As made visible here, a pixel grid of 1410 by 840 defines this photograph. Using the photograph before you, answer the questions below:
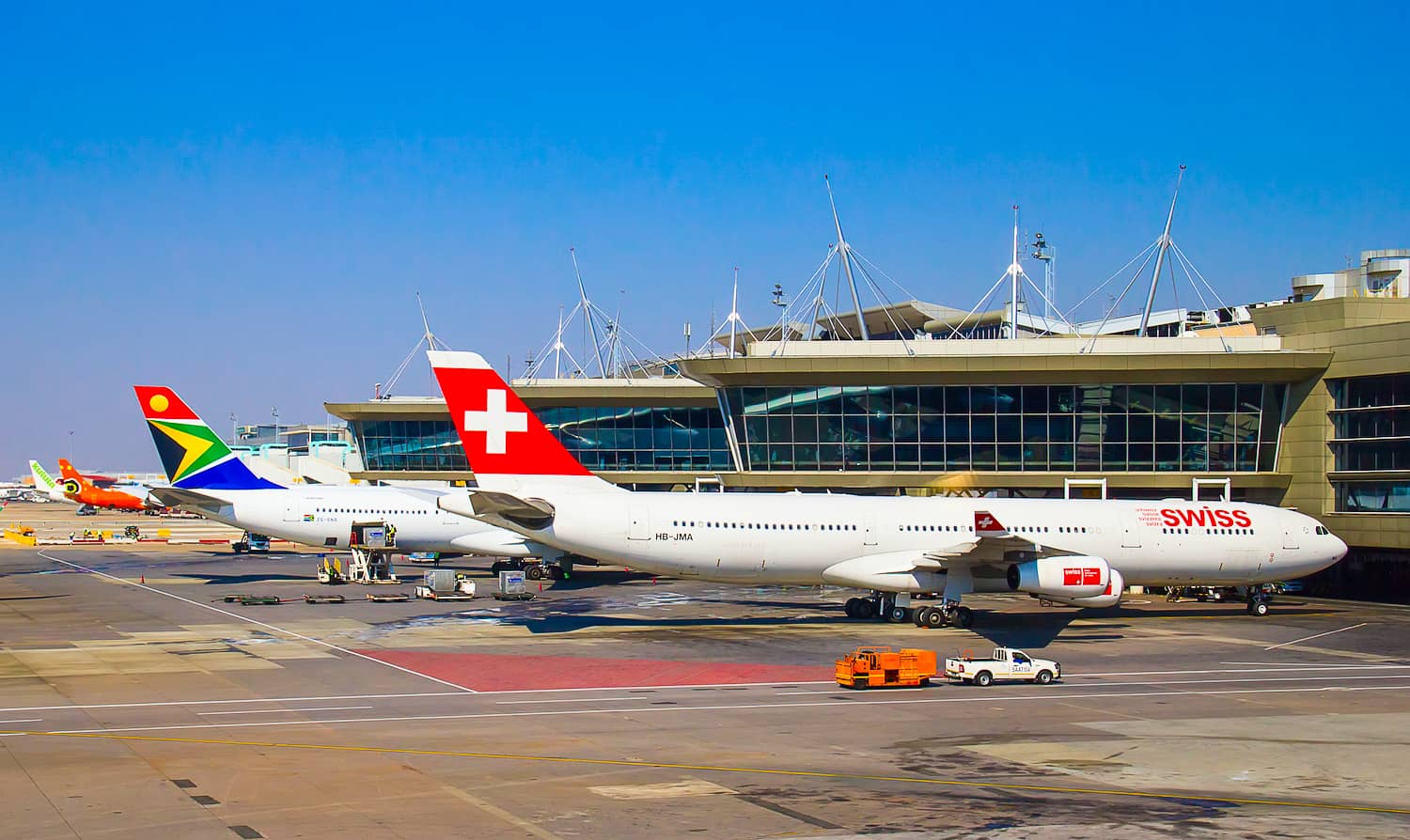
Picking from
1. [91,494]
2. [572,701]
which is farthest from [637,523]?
[91,494]

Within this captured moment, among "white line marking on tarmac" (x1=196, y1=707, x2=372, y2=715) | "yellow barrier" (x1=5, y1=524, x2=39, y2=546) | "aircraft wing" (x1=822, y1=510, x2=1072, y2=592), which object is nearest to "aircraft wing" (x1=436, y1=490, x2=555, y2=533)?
"aircraft wing" (x1=822, y1=510, x2=1072, y2=592)

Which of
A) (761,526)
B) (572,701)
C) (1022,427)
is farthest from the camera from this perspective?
(1022,427)

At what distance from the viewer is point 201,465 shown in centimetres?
6028

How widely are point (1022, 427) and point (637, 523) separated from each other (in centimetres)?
2910

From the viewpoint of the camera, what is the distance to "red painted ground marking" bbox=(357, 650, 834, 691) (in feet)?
99.8

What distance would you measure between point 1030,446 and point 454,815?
49840mm

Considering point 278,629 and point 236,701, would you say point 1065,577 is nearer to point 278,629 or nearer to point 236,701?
point 236,701

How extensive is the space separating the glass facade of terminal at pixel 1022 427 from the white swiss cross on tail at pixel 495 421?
25.1 meters

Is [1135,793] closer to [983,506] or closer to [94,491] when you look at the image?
[983,506]

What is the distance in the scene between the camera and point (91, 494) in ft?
428

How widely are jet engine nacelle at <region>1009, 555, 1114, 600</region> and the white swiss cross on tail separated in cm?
1784

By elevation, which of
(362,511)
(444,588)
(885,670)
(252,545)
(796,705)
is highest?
(362,511)

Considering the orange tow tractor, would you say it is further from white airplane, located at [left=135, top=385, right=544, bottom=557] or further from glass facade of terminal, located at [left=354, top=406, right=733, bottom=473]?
glass facade of terminal, located at [left=354, top=406, right=733, bottom=473]

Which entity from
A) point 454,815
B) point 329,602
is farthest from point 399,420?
point 454,815
